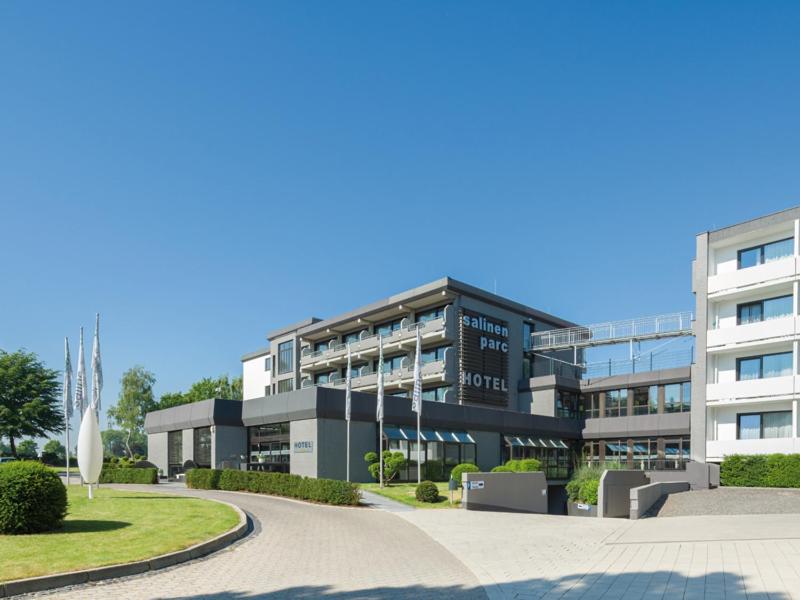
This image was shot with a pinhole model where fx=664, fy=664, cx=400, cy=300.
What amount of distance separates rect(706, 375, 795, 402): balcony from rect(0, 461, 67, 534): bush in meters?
35.2

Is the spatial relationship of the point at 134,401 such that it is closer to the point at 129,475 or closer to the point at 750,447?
the point at 129,475

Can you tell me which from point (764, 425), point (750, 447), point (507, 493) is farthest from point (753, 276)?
point (507, 493)

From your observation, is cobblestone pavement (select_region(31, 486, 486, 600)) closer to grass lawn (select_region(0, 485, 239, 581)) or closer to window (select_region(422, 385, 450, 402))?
grass lawn (select_region(0, 485, 239, 581))

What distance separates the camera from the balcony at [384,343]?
4859cm

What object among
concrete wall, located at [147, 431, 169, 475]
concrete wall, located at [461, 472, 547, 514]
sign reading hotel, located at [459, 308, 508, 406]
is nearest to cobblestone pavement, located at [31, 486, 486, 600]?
concrete wall, located at [461, 472, 547, 514]

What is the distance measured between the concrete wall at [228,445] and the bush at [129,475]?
4197 mm

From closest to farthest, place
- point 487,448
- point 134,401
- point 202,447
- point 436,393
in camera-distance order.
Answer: point 487,448, point 202,447, point 436,393, point 134,401

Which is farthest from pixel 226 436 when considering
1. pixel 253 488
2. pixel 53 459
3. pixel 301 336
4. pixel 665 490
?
pixel 53 459

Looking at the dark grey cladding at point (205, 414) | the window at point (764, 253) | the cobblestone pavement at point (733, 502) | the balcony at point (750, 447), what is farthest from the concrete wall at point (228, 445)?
the window at point (764, 253)

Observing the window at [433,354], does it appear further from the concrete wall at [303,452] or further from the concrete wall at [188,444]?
the concrete wall at [188,444]

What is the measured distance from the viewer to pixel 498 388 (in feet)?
169

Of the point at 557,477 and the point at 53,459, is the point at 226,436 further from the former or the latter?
the point at 53,459

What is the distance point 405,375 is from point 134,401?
58785 millimetres

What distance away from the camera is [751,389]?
1476 inches
